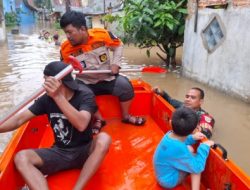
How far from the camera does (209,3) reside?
19.4ft

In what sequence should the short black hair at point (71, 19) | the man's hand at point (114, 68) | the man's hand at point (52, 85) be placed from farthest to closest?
the man's hand at point (114, 68) → the short black hair at point (71, 19) → the man's hand at point (52, 85)

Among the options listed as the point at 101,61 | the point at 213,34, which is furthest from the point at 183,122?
the point at 213,34

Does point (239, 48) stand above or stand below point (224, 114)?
above

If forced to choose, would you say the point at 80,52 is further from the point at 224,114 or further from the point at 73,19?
the point at 224,114

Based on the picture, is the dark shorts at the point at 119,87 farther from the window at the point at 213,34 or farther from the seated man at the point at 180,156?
the window at the point at 213,34

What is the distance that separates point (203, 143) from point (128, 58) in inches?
317

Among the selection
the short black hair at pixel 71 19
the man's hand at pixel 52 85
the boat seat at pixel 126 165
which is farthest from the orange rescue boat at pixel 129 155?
the short black hair at pixel 71 19

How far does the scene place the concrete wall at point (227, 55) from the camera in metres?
4.94

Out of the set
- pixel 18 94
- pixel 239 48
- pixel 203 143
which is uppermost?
pixel 239 48

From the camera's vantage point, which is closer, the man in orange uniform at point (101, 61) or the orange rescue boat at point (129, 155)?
the orange rescue boat at point (129, 155)

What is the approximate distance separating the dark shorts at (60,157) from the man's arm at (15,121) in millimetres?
230

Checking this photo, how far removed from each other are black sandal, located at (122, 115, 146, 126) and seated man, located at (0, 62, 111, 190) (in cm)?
109

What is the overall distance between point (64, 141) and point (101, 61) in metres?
1.20

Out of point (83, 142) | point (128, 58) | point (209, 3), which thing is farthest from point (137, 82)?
point (128, 58)
